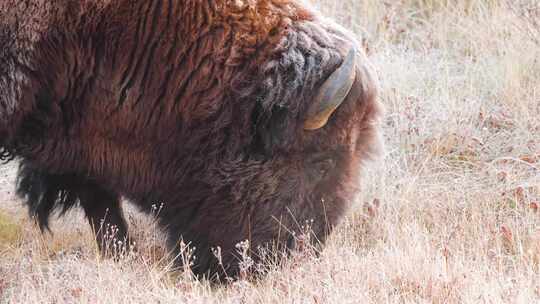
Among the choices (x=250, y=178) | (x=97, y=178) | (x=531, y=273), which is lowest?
(x=97, y=178)

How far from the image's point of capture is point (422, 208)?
254 inches

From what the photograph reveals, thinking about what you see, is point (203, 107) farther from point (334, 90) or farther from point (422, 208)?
point (422, 208)

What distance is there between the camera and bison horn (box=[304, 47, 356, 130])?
4.83m

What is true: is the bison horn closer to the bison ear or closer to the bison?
the bison

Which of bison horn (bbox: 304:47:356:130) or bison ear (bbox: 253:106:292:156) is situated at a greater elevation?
bison horn (bbox: 304:47:356:130)

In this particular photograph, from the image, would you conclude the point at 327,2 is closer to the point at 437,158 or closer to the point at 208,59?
the point at 437,158

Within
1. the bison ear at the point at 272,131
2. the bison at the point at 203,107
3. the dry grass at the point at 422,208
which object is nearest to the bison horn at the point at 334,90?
the bison at the point at 203,107

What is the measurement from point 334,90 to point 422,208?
1.87 metres

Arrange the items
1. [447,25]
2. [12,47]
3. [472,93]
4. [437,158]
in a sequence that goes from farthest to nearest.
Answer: [447,25] < [472,93] < [437,158] < [12,47]

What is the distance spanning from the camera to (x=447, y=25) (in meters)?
9.07

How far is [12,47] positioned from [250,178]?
4.38 feet

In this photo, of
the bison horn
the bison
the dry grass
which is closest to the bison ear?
the bison

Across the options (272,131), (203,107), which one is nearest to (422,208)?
(272,131)

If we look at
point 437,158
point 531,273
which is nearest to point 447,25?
point 437,158
